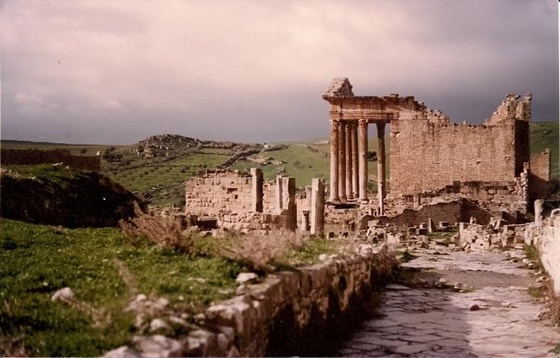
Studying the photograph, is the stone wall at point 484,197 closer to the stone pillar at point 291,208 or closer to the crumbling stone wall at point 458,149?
the crumbling stone wall at point 458,149

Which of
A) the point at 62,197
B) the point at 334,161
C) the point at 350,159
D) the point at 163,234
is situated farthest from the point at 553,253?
the point at 350,159

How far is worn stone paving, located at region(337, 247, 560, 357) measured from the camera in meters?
7.44

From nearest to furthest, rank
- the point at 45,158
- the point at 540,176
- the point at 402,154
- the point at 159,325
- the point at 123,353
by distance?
the point at 123,353 < the point at 159,325 < the point at 45,158 < the point at 402,154 < the point at 540,176

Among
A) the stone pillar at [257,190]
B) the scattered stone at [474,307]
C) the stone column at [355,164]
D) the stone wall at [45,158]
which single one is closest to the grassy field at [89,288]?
the scattered stone at [474,307]

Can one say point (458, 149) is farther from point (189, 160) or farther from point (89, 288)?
point (189, 160)

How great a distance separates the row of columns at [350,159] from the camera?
Answer: 1375 inches

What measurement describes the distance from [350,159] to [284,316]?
2999 centimetres

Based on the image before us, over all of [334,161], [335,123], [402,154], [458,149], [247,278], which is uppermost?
[335,123]

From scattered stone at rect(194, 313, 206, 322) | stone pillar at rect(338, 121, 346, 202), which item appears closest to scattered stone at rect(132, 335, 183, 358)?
scattered stone at rect(194, 313, 206, 322)

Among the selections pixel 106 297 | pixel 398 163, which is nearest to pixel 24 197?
pixel 106 297

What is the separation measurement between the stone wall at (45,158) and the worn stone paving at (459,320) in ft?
42.6

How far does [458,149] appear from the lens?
35344 millimetres

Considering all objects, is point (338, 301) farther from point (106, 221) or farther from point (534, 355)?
point (106, 221)

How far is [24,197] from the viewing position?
14062 millimetres
